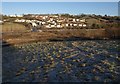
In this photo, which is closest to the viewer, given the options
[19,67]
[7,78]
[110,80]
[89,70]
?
[110,80]

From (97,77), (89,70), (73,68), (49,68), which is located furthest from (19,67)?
(97,77)

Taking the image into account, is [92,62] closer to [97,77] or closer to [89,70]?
[89,70]

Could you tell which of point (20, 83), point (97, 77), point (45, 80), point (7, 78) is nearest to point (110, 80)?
point (97, 77)

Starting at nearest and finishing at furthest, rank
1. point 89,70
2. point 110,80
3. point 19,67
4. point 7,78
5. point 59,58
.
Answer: point 110,80
point 7,78
point 89,70
point 19,67
point 59,58

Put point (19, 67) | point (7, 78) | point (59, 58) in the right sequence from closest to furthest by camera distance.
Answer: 1. point (7, 78)
2. point (19, 67)
3. point (59, 58)

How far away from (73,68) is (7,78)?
198 inches

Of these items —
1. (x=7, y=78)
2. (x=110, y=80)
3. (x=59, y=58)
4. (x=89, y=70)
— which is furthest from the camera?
(x=59, y=58)

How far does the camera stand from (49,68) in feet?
64.3

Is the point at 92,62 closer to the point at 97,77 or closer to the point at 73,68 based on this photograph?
the point at 73,68

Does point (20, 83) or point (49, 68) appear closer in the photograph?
point (20, 83)

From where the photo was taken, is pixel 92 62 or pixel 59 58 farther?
pixel 59 58

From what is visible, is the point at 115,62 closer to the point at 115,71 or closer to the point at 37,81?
the point at 115,71

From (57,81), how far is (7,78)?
145 inches

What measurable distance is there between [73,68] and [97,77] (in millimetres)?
3202
